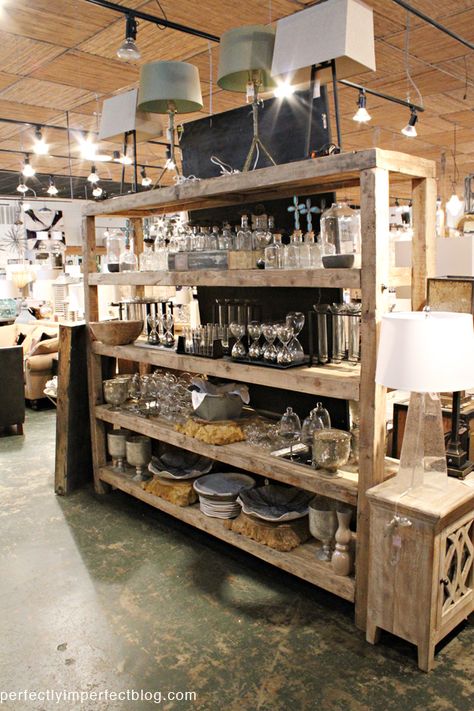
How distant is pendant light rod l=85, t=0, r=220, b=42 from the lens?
12.8ft

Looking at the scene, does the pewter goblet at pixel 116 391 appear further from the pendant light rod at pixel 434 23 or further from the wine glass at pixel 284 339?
the pendant light rod at pixel 434 23

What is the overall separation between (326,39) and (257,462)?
201cm

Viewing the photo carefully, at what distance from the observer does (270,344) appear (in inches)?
122

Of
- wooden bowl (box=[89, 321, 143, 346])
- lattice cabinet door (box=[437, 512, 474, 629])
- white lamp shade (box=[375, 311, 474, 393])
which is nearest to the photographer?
white lamp shade (box=[375, 311, 474, 393])

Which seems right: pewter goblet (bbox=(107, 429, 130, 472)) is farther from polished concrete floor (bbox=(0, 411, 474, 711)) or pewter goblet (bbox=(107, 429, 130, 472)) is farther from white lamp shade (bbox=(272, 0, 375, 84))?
white lamp shade (bbox=(272, 0, 375, 84))

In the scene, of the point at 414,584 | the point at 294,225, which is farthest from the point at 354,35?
the point at 414,584

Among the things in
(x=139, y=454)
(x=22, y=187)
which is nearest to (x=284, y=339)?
(x=139, y=454)

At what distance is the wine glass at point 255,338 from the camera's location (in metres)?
3.16

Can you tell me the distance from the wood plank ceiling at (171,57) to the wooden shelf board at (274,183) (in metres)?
1.41

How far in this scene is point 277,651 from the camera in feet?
8.17

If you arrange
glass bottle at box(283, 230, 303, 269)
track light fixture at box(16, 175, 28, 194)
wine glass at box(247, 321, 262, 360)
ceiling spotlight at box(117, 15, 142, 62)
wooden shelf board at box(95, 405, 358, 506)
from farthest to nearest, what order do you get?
track light fixture at box(16, 175, 28, 194)
ceiling spotlight at box(117, 15, 142, 62)
wine glass at box(247, 321, 262, 360)
glass bottle at box(283, 230, 303, 269)
wooden shelf board at box(95, 405, 358, 506)

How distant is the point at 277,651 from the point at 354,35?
105 inches

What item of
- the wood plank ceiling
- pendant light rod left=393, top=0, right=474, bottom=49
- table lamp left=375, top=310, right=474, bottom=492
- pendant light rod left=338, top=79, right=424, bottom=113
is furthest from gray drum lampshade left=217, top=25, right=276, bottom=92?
pendant light rod left=338, top=79, right=424, bottom=113

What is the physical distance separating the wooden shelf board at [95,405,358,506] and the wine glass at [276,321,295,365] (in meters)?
0.51
